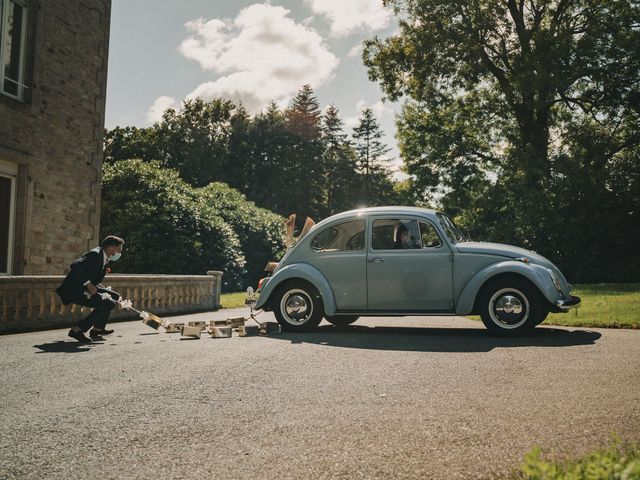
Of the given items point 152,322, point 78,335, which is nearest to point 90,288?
point 78,335

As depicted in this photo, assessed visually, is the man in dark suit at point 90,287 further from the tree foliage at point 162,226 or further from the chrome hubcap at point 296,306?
the tree foliage at point 162,226

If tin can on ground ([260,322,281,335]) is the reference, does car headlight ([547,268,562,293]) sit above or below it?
above

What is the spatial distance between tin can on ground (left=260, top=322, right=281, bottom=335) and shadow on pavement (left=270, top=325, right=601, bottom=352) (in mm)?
164

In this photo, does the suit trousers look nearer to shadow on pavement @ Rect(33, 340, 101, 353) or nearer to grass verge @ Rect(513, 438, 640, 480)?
shadow on pavement @ Rect(33, 340, 101, 353)

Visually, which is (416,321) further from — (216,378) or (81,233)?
(81,233)

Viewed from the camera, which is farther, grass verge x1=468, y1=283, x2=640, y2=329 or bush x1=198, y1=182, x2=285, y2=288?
bush x1=198, y1=182, x2=285, y2=288

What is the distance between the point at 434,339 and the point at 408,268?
3.73ft

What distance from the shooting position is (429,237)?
28.6 ft

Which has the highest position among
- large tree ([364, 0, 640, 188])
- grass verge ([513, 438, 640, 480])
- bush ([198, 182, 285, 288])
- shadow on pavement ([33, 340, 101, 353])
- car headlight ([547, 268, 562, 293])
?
large tree ([364, 0, 640, 188])

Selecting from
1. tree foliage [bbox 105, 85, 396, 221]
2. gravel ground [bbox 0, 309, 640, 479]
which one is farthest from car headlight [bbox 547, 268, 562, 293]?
tree foliage [bbox 105, 85, 396, 221]

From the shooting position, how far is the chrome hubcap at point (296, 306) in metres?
8.98

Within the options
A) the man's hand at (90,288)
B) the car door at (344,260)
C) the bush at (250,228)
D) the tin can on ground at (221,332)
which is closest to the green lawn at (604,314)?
the car door at (344,260)

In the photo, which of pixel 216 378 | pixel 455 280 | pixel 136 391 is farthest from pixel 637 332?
pixel 136 391

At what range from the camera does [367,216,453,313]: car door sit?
27.8 feet
